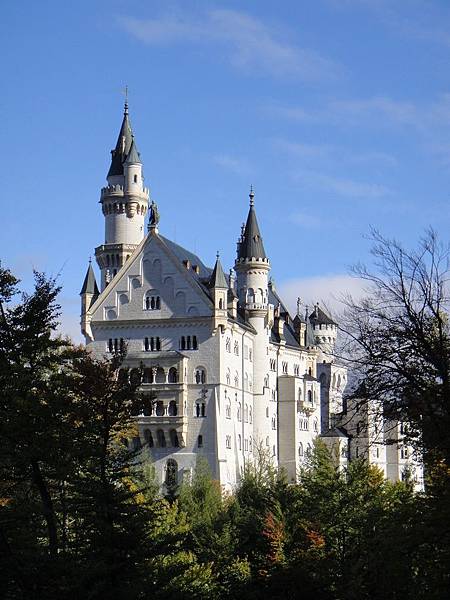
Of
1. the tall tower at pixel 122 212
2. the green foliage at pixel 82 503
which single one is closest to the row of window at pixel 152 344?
the tall tower at pixel 122 212

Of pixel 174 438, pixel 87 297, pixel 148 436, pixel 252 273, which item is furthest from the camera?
pixel 252 273

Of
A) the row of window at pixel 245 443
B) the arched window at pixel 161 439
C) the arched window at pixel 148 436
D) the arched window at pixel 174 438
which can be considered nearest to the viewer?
the arched window at pixel 174 438

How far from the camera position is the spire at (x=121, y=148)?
119812 mm

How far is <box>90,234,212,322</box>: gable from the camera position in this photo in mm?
99625

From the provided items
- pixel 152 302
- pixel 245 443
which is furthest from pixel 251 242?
pixel 245 443

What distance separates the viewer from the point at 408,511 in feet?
101

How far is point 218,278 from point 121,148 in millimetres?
28074

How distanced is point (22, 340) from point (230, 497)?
54.2 meters

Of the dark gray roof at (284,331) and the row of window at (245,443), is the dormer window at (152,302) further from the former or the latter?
the dark gray roof at (284,331)

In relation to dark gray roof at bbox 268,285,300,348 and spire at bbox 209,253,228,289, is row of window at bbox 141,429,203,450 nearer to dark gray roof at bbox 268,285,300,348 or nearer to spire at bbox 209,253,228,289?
spire at bbox 209,253,228,289

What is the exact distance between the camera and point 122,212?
117750 millimetres

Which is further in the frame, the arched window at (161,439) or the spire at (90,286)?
the spire at (90,286)

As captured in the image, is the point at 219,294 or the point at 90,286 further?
the point at 90,286

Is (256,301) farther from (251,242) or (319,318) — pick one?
(319,318)
